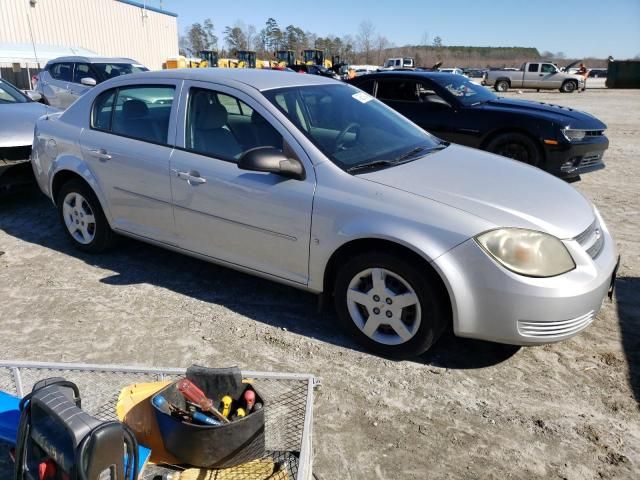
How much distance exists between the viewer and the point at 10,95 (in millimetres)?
7285

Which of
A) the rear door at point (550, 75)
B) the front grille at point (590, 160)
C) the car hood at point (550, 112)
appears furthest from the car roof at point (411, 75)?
the rear door at point (550, 75)

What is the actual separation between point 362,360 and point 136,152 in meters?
2.32

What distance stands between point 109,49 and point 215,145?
35735mm

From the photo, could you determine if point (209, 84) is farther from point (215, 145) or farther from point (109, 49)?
point (109, 49)

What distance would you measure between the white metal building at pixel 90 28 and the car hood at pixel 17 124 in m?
19.2

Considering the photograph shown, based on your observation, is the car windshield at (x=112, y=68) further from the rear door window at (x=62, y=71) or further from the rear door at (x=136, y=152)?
the rear door at (x=136, y=152)

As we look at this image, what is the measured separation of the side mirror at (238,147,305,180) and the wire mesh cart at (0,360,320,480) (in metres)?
1.25

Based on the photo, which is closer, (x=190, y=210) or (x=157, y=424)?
(x=157, y=424)

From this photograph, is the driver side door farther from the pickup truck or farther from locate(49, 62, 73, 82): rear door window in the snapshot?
the pickup truck

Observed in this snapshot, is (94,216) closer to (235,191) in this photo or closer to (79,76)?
(235,191)

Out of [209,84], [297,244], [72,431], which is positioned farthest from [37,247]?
[72,431]

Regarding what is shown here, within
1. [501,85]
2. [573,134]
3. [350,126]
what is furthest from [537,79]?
[350,126]

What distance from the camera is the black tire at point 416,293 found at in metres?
3.06

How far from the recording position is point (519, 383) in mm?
3111
